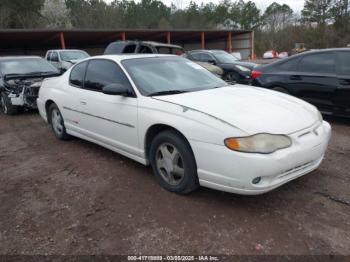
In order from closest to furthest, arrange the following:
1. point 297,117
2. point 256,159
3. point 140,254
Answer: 1. point 140,254
2. point 256,159
3. point 297,117

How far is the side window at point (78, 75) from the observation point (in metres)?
5.09

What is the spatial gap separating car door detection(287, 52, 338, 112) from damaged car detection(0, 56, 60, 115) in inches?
238

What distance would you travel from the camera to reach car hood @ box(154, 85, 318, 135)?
3.12 m

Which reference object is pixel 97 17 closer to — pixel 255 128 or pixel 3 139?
pixel 3 139

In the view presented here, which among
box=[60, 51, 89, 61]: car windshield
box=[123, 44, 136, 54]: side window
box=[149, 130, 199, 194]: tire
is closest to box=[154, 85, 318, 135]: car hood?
box=[149, 130, 199, 194]: tire

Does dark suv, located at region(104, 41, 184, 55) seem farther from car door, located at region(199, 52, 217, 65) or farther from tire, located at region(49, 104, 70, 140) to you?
tire, located at region(49, 104, 70, 140)

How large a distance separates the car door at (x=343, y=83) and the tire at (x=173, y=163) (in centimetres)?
390

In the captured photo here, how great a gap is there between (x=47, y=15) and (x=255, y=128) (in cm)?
4250

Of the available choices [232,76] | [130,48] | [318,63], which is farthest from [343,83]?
[130,48]

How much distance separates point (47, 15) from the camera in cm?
3988

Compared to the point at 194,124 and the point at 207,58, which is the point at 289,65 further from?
the point at 207,58

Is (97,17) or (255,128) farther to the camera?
(97,17)

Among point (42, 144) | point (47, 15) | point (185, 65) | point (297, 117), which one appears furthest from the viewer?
point (47, 15)

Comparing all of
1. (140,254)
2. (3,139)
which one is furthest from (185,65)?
(3,139)
